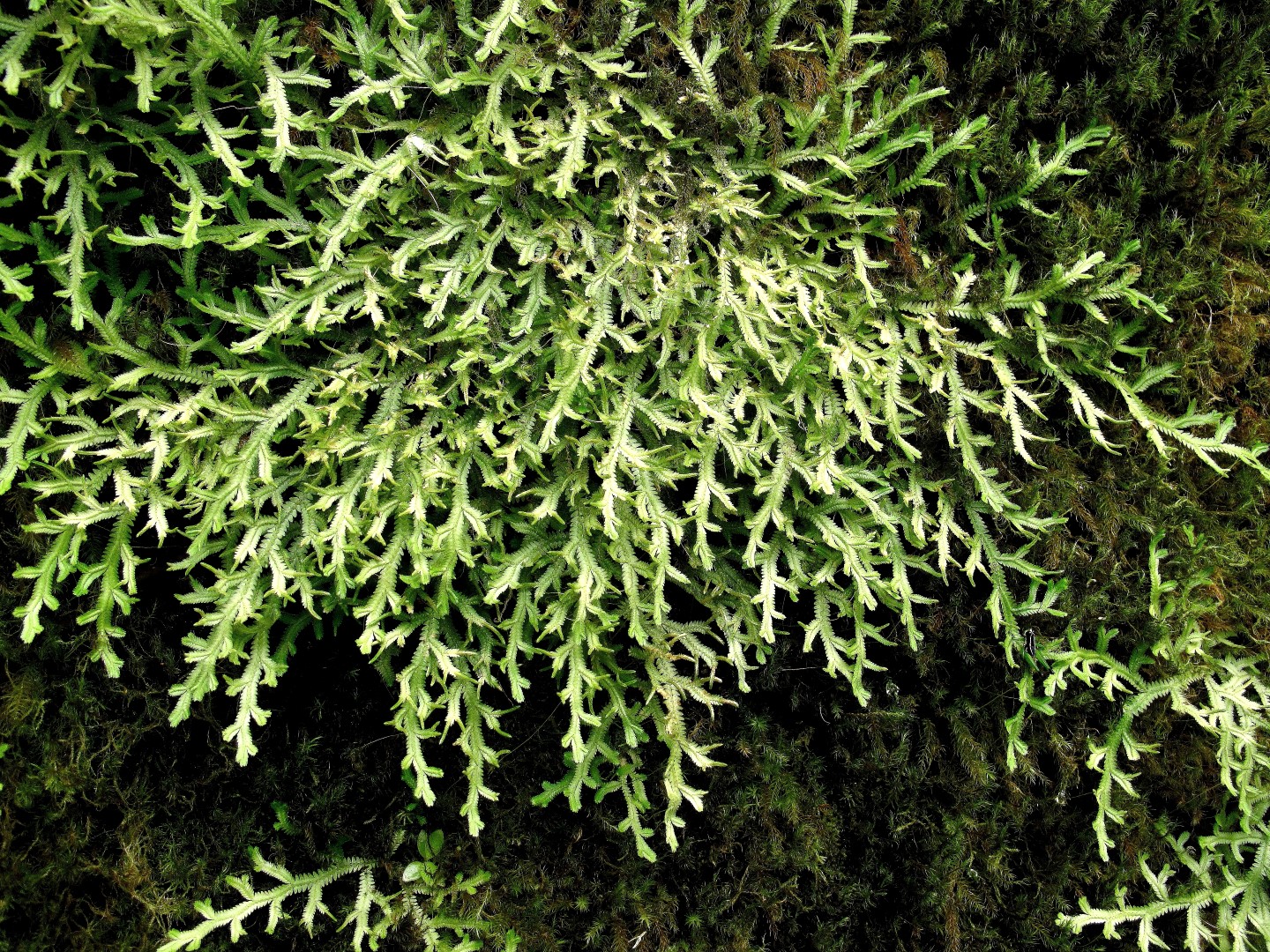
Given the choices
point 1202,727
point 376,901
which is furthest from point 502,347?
point 1202,727

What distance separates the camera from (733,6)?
1838 mm

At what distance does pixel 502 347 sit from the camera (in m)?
1.80

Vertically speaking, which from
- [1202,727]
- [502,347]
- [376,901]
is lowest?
[376,901]

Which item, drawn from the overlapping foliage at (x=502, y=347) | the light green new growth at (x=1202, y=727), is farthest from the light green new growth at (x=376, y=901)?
the light green new growth at (x=1202, y=727)

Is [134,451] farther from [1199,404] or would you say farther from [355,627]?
[1199,404]

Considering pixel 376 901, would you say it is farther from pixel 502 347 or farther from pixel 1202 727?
pixel 1202 727

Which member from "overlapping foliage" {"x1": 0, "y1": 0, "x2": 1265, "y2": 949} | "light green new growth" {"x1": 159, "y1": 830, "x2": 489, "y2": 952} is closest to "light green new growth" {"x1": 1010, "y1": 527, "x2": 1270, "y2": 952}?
"overlapping foliage" {"x1": 0, "y1": 0, "x2": 1265, "y2": 949}

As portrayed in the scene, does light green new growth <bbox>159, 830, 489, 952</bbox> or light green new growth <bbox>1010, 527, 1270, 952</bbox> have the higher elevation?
light green new growth <bbox>1010, 527, 1270, 952</bbox>

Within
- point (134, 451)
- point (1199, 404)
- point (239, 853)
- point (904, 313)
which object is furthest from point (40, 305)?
point (1199, 404)

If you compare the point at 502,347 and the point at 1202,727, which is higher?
the point at 502,347

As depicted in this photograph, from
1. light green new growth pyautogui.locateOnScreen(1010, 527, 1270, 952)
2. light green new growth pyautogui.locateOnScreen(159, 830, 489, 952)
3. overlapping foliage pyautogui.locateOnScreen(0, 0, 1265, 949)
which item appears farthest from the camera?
light green new growth pyautogui.locateOnScreen(1010, 527, 1270, 952)

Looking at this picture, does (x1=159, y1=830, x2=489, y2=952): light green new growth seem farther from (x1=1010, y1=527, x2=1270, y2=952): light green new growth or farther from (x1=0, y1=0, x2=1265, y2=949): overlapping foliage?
(x1=1010, y1=527, x2=1270, y2=952): light green new growth

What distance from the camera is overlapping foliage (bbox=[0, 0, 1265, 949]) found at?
1720 mm

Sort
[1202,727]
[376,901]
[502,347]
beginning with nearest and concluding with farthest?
[502,347] → [376,901] → [1202,727]
